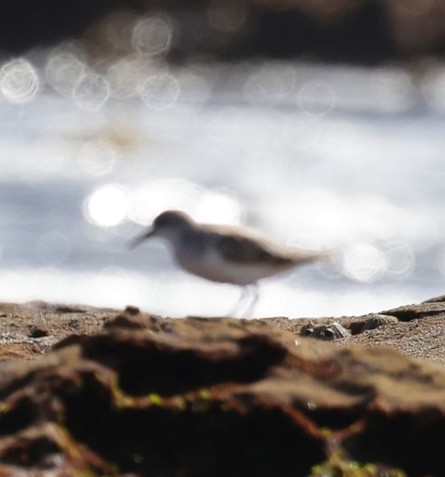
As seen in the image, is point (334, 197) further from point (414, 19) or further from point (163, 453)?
point (163, 453)

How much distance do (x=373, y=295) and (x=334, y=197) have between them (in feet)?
14.2

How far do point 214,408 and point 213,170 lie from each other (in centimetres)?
1392

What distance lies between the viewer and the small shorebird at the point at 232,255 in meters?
7.72

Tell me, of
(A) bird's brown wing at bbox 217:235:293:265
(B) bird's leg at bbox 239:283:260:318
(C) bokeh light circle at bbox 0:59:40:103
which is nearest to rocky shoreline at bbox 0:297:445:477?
(A) bird's brown wing at bbox 217:235:293:265

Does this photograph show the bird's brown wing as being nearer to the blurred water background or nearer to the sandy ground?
the sandy ground

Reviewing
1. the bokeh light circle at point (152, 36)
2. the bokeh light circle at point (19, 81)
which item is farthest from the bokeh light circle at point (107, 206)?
the bokeh light circle at point (152, 36)

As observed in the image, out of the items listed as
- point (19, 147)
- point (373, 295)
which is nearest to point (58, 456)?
point (373, 295)

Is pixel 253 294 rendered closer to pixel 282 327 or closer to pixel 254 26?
pixel 282 327

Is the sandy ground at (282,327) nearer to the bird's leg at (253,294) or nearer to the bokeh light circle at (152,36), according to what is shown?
the bird's leg at (253,294)

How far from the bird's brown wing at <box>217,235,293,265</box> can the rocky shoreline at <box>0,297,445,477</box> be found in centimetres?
471

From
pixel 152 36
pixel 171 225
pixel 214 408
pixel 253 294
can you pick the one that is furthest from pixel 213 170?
pixel 214 408

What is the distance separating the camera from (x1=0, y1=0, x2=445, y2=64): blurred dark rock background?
2395 centimetres

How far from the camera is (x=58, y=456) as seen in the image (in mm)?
2570

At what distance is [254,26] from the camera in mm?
24578
